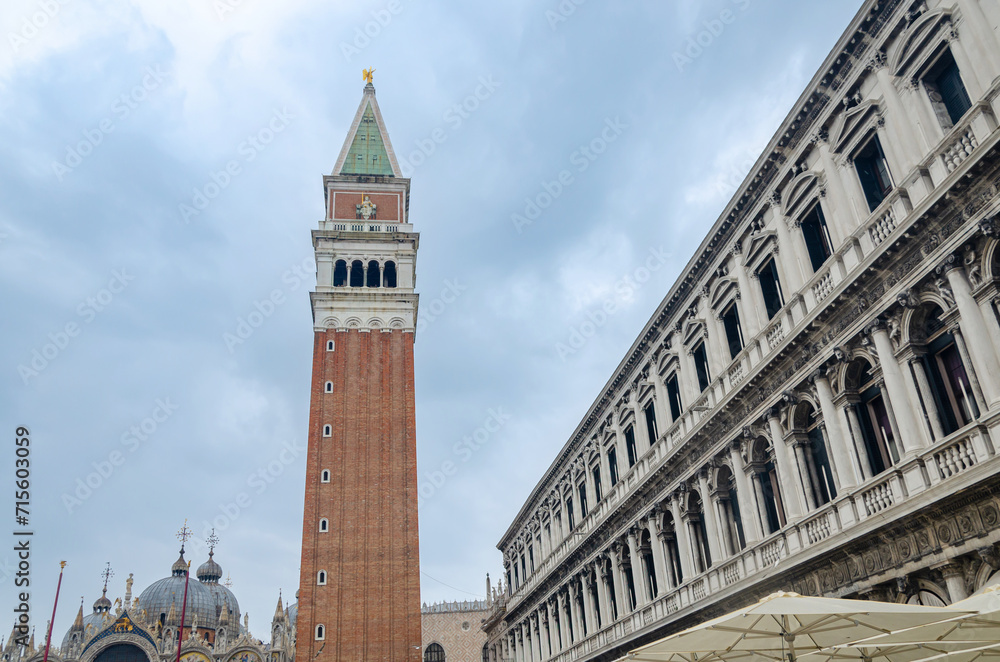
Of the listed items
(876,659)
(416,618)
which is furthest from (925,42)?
(416,618)

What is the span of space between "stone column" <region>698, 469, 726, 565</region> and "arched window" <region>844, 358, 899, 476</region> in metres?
6.22

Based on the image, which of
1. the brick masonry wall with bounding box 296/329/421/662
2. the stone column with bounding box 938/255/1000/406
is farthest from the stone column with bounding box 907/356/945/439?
the brick masonry wall with bounding box 296/329/421/662

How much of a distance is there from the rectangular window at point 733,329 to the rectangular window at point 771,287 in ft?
4.07

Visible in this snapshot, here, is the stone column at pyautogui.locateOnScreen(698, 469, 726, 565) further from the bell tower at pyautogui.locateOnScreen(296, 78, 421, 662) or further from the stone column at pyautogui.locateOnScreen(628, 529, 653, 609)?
the bell tower at pyautogui.locateOnScreen(296, 78, 421, 662)

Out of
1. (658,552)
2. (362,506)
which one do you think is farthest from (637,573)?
(362,506)

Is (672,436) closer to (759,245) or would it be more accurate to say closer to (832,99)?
(759,245)

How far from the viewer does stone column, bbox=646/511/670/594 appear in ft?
82.0

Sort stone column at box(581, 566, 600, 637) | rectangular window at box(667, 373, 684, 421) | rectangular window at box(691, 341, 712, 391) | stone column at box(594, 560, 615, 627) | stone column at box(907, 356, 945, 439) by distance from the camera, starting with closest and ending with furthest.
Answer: stone column at box(907, 356, 945, 439) → rectangular window at box(691, 341, 712, 391) → rectangular window at box(667, 373, 684, 421) → stone column at box(594, 560, 615, 627) → stone column at box(581, 566, 600, 637)

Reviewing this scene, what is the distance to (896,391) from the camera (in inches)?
598

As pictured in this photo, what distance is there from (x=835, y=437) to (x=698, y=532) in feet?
24.7

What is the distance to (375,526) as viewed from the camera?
161 feet

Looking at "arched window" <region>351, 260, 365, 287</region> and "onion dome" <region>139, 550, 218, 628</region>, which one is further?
"onion dome" <region>139, 550, 218, 628</region>

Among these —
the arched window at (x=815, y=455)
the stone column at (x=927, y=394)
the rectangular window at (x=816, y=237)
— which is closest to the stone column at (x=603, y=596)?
the arched window at (x=815, y=455)

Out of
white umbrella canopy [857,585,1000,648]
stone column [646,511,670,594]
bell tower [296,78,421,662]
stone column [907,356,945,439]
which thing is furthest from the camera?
bell tower [296,78,421,662]
